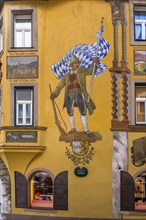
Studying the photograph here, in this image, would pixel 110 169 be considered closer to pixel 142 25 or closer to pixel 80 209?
pixel 80 209

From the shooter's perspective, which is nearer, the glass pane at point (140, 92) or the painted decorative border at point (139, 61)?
the painted decorative border at point (139, 61)

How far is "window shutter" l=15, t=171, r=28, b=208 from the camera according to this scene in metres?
23.2

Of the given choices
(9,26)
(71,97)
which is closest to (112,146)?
(71,97)

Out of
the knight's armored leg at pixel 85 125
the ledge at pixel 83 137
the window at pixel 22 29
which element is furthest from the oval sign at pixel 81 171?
the window at pixel 22 29

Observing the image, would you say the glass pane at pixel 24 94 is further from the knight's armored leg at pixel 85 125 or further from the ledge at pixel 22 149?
the knight's armored leg at pixel 85 125

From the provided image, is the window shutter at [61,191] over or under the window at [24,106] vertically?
under

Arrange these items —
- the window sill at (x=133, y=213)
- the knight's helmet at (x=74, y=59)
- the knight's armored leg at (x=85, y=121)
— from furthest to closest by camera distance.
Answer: the knight's helmet at (x=74, y=59) → the knight's armored leg at (x=85, y=121) → the window sill at (x=133, y=213)

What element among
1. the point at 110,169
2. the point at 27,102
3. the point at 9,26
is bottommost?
the point at 110,169

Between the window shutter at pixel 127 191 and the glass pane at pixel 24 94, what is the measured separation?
568 cm

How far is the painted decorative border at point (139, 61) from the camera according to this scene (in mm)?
23016

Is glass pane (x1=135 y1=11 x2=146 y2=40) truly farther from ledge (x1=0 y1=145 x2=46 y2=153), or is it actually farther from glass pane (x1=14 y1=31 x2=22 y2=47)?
ledge (x1=0 y1=145 x2=46 y2=153)

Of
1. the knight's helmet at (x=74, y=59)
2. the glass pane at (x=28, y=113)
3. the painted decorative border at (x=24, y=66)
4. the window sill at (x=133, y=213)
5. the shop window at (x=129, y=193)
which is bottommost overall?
the window sill at (x=133, y=213)

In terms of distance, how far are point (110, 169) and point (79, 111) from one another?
9.97 feet

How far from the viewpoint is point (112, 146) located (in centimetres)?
2269
